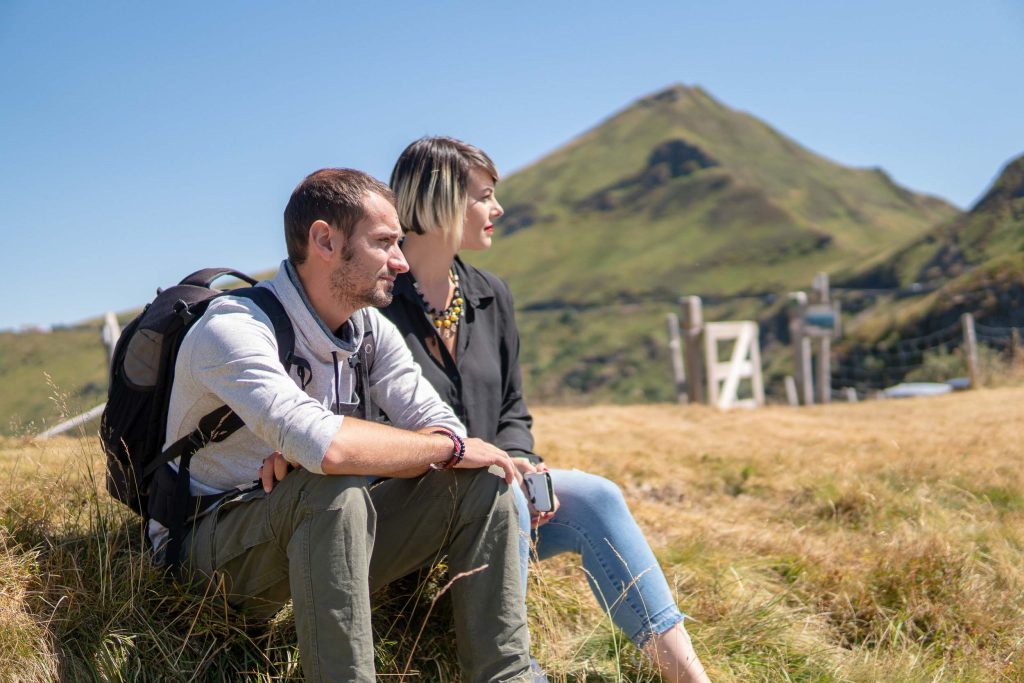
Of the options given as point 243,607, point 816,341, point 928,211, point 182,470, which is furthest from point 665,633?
point 928,211

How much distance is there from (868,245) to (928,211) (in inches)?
1351

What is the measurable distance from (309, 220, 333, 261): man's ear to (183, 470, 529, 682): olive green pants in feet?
2.07

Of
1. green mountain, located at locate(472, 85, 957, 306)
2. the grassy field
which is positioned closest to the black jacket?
the grassy field

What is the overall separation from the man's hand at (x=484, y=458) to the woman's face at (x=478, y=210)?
105 cm

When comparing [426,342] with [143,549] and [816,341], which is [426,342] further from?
[816,341]

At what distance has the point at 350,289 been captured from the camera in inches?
95.0

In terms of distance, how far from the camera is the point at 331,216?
2.41m

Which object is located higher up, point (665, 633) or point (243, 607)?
point (243, 607)

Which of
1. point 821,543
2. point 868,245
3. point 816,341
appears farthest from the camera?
point 868,245

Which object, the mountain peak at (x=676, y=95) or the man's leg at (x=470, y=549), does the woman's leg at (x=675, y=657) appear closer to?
the man's leg at (x=470, y=549)

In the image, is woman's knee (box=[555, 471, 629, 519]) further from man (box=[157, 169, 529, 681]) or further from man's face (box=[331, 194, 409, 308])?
man's face (box=[331, 194, 409, 308])

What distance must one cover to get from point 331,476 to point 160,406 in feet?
1.99

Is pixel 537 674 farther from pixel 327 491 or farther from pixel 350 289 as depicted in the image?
pixel 350 289

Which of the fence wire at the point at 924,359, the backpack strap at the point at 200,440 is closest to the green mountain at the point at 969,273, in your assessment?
the fence wire at the point at 924,359
